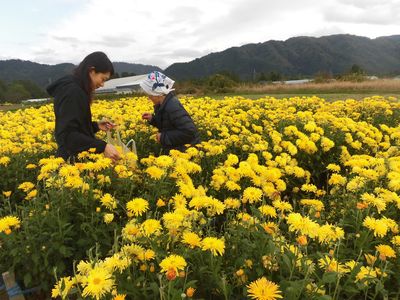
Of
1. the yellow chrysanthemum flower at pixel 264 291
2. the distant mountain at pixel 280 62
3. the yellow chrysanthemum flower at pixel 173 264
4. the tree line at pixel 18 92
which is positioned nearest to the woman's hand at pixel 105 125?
the yellow chrysanthemum flower at pixel 173 264

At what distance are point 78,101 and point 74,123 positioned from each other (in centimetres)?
21

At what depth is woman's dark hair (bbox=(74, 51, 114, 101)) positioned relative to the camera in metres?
3.52

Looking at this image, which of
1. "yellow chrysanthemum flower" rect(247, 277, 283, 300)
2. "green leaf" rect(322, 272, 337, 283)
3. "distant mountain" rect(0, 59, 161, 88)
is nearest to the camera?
"yellow chrysanthemum flower" rect(247, 277, 283, 300)

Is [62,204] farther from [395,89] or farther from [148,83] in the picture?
[395,89]

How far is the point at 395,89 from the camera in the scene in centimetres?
2181

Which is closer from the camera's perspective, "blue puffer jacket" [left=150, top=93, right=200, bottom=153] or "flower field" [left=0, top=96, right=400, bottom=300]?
"flower field" [left=0, top=96, right=400, bottom=300]

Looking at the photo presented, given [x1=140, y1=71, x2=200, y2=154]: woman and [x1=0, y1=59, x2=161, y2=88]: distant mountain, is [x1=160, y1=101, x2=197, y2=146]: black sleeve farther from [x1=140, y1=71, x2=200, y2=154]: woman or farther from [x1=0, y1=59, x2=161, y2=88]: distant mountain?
[x1=0, y1=59, x2=161, y2=88]: distant mountain

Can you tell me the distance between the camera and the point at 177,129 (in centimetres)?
448

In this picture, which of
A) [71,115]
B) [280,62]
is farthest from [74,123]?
[280,62]

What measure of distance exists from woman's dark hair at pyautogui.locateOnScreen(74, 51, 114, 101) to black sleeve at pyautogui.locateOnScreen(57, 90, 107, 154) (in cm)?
15

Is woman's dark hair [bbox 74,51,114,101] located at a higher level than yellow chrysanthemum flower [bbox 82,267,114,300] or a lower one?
higher

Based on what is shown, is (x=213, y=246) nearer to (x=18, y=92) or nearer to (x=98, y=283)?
(x=98, y=283)

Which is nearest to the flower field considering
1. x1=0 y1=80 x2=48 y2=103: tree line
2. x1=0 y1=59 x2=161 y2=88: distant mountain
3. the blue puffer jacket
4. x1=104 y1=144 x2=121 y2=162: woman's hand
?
x1=104 y1=144 x2=121 y2=162: woman's hand

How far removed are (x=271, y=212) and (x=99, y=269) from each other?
1259 mm
